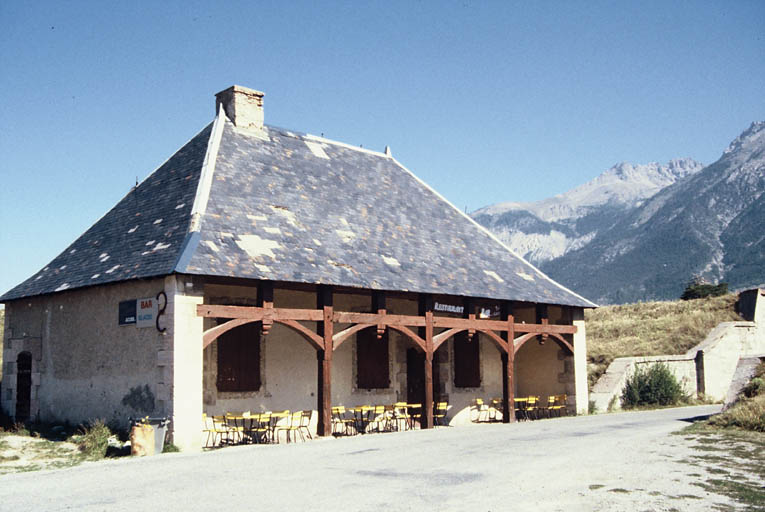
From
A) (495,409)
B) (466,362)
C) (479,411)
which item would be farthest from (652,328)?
(466,362)

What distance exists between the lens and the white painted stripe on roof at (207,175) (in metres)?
14.4

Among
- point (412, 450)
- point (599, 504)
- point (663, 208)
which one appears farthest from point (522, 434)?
point (663, 208)

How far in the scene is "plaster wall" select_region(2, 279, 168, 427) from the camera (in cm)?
1350

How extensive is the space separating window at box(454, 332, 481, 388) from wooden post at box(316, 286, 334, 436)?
17.7 feet

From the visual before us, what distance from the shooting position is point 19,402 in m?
16.7

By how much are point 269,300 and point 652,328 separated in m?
20.9

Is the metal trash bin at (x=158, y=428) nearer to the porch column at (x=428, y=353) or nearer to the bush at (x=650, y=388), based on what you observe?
the porch column at (x=428, y=353)

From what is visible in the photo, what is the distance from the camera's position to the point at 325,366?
1477 cm

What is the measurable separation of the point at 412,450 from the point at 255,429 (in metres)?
3.51

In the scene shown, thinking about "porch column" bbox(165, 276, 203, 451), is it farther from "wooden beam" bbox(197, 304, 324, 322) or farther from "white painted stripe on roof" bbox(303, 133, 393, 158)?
"white painted stripe on roof" bbox(303, 133, 393, 158)

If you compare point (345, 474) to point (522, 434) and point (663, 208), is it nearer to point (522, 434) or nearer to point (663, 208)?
point (522, 434)

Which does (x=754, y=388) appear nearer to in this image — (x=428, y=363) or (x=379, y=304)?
(x=428, y=363)

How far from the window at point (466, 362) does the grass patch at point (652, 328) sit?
660cm

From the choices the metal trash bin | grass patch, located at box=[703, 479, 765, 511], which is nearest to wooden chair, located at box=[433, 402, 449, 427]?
the metal trash bin
